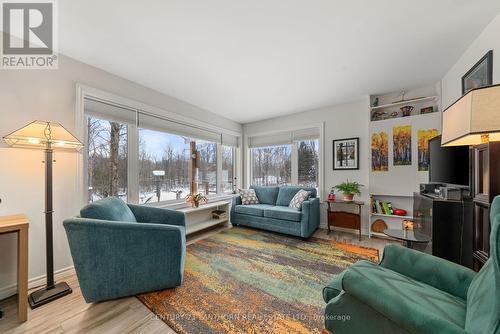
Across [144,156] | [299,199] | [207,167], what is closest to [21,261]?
[144,156]

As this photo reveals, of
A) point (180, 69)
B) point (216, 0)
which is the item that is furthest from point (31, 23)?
point (216, 0)

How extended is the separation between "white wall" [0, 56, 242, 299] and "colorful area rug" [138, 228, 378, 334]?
123cm

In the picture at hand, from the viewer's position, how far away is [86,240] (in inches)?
62.4

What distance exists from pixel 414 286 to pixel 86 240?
2.24 m

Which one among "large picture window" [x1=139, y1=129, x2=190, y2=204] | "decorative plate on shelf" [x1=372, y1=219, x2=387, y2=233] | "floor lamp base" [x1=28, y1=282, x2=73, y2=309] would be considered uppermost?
"large picture window" [x1=139, y1=129, x2=190, y2=204]

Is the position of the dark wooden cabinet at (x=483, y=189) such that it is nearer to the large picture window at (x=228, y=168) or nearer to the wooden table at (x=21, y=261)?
the wooden table at (x=21, y=261)

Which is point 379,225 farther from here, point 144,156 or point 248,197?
point 144,156

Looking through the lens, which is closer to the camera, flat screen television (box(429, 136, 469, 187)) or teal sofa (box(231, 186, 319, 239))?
flat screen television (box(429, 136, 469, 187))

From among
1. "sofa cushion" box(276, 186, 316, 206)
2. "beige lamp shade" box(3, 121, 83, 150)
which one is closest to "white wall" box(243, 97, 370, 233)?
"sofa cushion" box(276, 186, 316, 206)

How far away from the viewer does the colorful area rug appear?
1.46 metres

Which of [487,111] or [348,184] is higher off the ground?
[487,111]

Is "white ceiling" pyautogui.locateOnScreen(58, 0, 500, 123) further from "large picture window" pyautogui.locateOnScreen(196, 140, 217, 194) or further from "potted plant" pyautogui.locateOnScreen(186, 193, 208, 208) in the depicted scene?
"potted plant" pyautogui.locateOnScreen(186, 193, 208, 208)

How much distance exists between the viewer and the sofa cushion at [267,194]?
4.13 metres

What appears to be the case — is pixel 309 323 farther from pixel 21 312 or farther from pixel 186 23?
pixel 186 23
